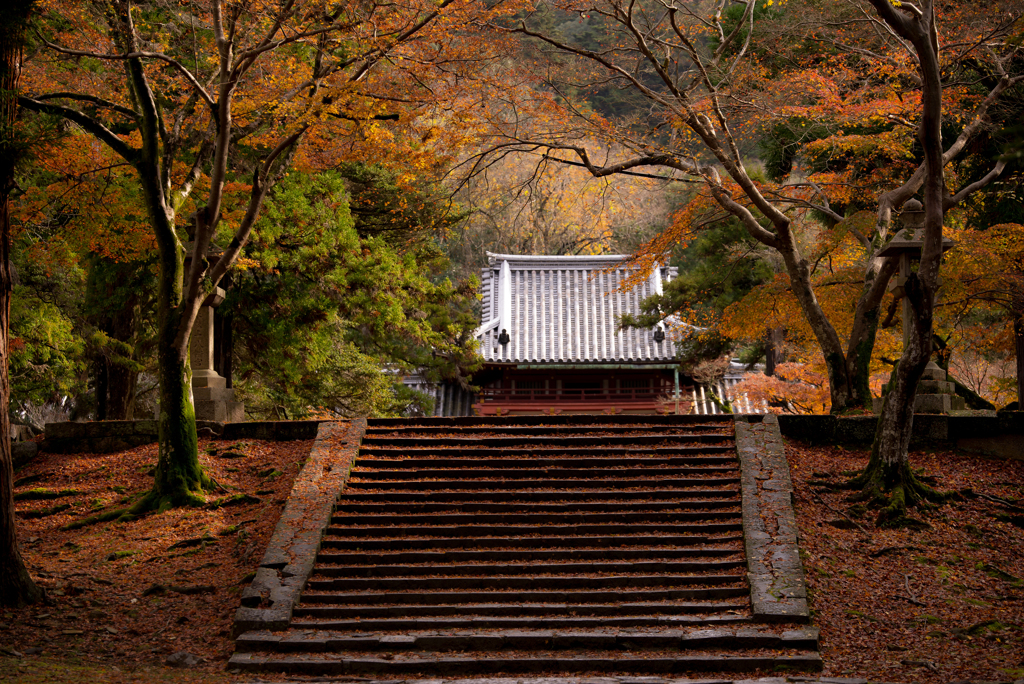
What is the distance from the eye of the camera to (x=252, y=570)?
9375 mm

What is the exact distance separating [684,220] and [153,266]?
348 inches

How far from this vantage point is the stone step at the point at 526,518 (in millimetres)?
10258

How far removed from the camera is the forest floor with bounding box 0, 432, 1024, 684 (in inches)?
285

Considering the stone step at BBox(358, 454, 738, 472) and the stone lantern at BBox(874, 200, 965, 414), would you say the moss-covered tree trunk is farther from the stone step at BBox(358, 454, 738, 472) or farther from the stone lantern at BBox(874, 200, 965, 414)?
the stone step at BBox(358, 454, 738, 472)

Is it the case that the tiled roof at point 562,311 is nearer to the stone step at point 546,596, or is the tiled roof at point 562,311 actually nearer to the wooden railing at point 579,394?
the wooden railing at point 579,394

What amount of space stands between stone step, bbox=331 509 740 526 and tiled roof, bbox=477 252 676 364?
9368 mm

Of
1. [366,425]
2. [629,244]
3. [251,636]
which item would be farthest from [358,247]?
[629,244]

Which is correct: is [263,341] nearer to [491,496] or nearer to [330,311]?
[330,311]

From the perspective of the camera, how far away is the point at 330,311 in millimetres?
16219

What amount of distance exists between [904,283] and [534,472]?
16.9 feet

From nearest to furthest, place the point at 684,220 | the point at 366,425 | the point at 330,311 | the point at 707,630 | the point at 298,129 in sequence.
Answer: the point at 707,630, the point at 298,129, the point at 366,425, the point at 684,220, the point at 330,311

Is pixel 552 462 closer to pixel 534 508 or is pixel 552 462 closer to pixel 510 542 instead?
pixel 534 508

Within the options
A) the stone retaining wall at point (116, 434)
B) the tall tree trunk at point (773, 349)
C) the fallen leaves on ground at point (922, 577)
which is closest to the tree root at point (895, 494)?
the fallen leaves on ground at point (922, 577)

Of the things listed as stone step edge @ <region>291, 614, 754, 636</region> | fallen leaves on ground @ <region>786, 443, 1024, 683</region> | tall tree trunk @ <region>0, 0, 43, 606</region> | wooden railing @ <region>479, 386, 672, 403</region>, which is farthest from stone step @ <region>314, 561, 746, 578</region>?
wooden railing @ <region>479, 386, 672, 403</region>
